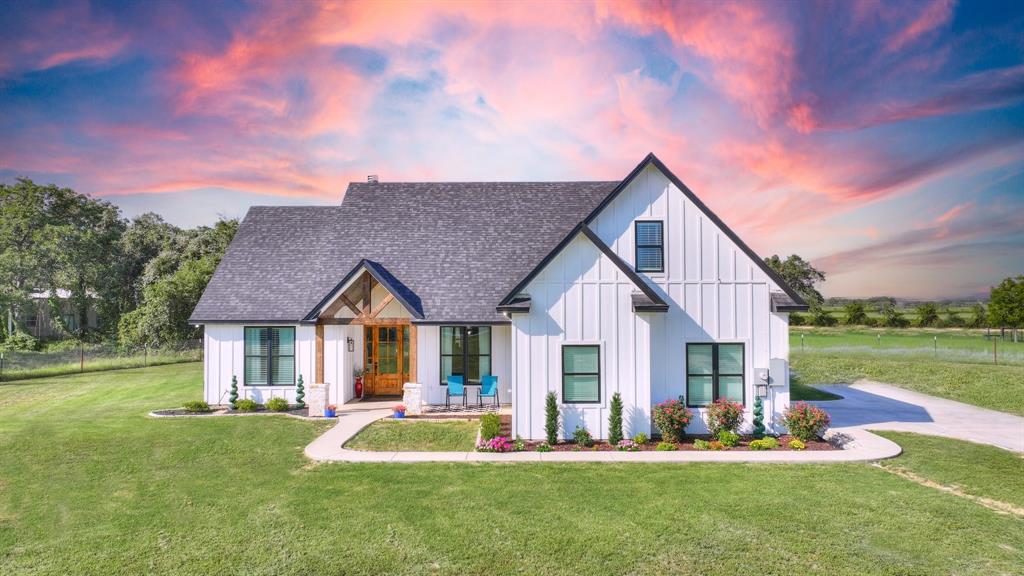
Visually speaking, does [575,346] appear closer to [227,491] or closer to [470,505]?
[470,505]

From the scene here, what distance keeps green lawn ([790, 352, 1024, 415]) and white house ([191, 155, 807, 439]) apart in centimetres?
1153

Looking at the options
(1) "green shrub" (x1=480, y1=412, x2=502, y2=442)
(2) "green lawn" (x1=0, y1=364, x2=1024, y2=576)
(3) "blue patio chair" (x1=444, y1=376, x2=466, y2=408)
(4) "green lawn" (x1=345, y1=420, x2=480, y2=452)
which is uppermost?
(3) "blue patio chair" (x1=444, y1=376, x2=466, y2=408)

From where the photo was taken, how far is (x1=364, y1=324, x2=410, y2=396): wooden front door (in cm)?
1681

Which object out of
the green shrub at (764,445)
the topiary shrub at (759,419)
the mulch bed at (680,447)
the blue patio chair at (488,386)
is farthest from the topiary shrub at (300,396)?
the topiary shrub at (759,419)

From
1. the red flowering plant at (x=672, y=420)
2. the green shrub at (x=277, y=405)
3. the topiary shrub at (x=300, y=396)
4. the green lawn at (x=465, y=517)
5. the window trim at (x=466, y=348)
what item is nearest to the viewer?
the green lawn at (x=465, y=517)

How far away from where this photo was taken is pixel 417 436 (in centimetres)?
1198

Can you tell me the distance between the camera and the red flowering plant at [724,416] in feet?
37.6

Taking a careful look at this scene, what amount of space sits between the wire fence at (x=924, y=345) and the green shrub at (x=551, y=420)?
24.6 metres

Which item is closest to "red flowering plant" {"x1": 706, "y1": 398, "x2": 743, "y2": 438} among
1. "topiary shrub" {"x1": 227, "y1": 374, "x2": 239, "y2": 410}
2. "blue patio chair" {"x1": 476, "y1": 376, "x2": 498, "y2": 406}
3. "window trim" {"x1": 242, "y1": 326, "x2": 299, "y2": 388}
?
"blue patio chair" {"x1": 476, "y1": 376, "x2": 498, "y2": 406}

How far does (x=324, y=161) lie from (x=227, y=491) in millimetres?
19025

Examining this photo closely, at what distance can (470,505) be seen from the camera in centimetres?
758

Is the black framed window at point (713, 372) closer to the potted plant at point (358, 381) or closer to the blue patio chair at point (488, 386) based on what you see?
the blue patio chair at point (488, 386)

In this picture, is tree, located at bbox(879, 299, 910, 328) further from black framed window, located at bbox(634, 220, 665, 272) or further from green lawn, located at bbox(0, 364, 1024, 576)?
black framed window, located at bbox(634, 220, 665, 272)

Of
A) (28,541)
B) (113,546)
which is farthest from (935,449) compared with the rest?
(28,541)
